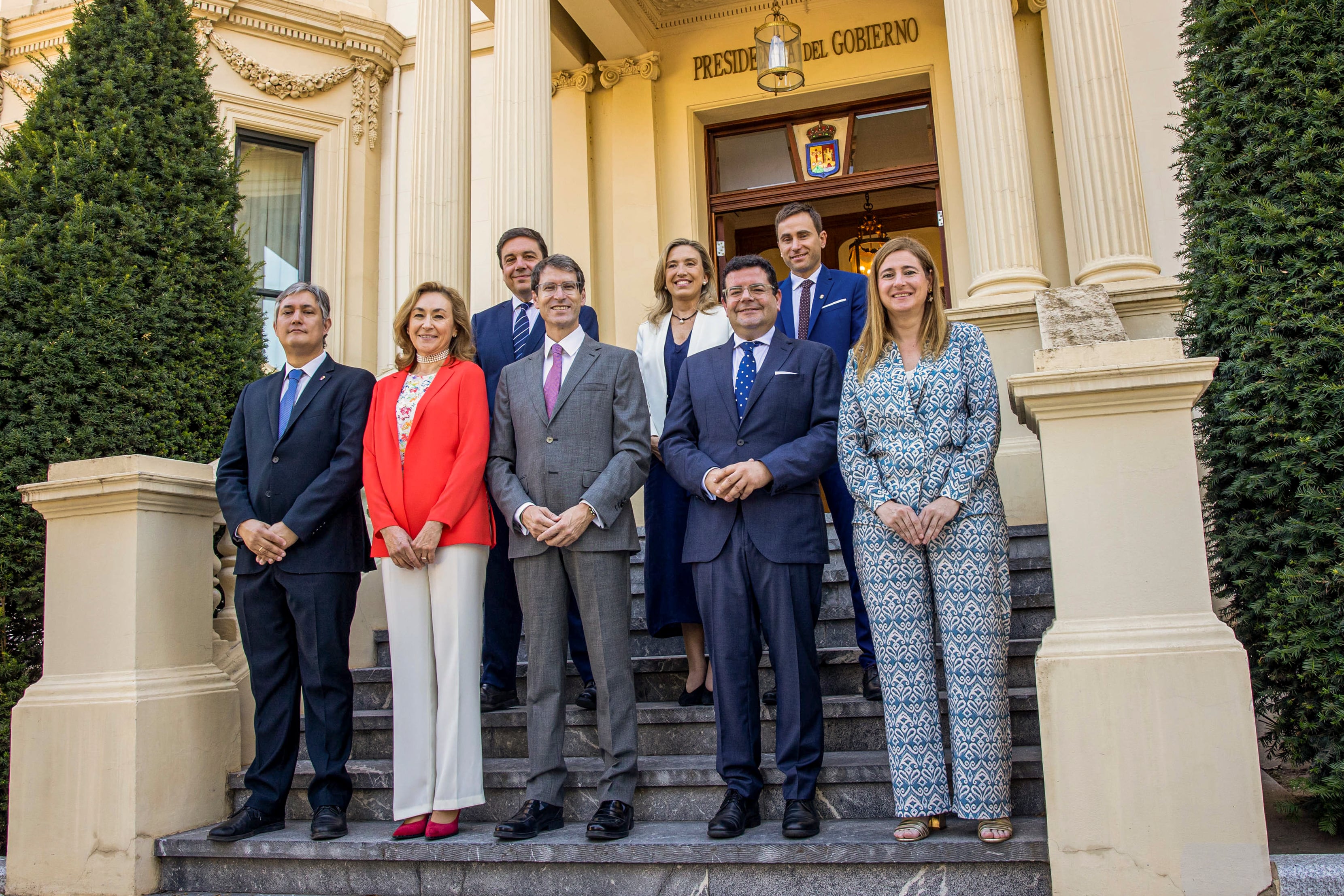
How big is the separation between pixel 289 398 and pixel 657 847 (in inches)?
94.5

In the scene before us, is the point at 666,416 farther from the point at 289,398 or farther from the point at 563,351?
the point at 289,398

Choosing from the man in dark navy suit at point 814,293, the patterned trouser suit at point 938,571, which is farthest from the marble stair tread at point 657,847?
the man in dark navy suit at point 814,293

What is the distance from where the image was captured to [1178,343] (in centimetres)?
319

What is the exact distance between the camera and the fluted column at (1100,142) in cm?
659

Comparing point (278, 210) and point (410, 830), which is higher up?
point (278, 210)

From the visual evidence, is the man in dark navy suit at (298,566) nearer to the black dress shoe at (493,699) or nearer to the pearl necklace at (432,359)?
the pearl necklace at (432,359)

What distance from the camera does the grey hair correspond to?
169 inches

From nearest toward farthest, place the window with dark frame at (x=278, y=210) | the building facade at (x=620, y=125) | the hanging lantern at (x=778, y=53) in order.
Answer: the building facade at (x=620, y=125)
the hanging lantern at (x=778, y=53)
the window with dark frame at (x=278, y=210)

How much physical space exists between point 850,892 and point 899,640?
0.82 m

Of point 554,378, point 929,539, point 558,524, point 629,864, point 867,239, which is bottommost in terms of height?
point 629,864

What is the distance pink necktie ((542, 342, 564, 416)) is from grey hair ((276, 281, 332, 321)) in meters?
1.04

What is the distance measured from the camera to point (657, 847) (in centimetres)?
339

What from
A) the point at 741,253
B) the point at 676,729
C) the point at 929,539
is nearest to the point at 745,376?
the point at 929,539

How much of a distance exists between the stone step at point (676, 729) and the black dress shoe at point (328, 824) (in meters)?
0.67
